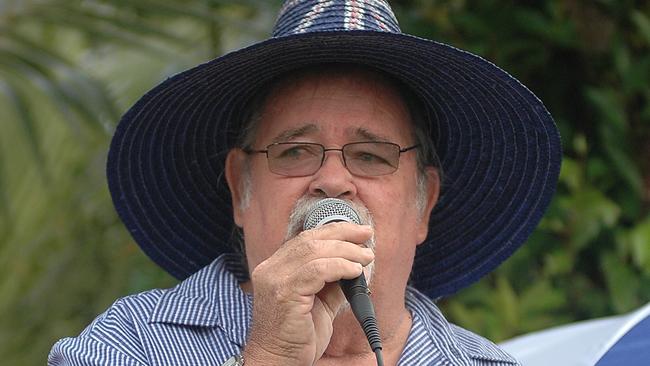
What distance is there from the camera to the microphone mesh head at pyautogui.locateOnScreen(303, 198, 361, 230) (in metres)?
2.57

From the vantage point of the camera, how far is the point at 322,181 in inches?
114

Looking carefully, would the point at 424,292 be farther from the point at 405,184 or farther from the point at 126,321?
the point at 126,321

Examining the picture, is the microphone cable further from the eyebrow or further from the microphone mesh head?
the eyebrow

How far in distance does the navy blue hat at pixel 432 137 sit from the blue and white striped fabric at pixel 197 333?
0.75 feet

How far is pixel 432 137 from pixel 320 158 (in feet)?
1.70

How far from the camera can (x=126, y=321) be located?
9.91 ft

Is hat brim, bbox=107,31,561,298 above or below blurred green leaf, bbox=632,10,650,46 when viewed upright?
below

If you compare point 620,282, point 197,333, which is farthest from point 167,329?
point 620,282

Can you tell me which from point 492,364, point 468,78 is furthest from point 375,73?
point 492,364

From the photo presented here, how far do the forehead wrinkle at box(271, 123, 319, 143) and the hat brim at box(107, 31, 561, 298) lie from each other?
0.53 feet

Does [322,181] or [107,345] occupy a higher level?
[322,181]

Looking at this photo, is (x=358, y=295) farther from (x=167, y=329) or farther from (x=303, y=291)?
(x=167, y=329)

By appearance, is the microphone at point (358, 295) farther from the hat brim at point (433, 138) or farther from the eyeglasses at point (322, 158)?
the hat brim at point (433, 138)

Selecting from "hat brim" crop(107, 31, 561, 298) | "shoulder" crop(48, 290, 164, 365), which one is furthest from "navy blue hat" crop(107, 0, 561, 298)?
"shoulder" crop(48, 290, 164, 365)
